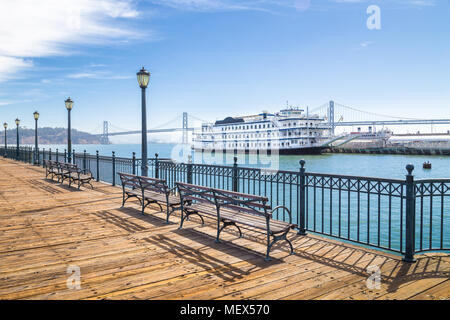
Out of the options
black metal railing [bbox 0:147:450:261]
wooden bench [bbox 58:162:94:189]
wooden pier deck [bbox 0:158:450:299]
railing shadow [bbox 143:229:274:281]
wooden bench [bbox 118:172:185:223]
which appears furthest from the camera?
wooden bench [bbox 58:162:94:189]

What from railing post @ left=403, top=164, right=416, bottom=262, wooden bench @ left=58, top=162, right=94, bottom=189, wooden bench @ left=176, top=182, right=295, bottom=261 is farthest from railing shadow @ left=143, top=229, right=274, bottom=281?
wooden bench @ left=58, top=162, right=94, bottom=189

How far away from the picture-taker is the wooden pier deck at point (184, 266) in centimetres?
382

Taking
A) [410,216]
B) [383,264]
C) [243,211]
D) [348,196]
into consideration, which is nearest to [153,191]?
[243,211]

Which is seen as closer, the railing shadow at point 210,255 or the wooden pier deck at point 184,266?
the wooden pier deck at point 184,266

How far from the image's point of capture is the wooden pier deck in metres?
3.82

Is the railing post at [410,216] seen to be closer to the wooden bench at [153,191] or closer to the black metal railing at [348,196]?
the black metal railing at [348,196]

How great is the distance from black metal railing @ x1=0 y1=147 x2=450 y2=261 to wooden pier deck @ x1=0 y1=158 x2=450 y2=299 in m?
0.59

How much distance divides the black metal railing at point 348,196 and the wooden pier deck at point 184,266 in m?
0.59

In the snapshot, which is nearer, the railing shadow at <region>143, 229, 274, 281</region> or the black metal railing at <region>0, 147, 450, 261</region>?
the railing shadow at <region>143, 229, 274, 281</region>

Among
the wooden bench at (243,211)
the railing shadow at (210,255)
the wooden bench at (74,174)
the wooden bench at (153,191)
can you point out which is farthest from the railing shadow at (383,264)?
the wooden bench at (74,174)

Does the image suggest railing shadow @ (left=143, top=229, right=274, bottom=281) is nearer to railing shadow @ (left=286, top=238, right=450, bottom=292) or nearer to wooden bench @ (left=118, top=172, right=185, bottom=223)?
railing shadow @ (left=286, top=238, right=450, bottom=292)

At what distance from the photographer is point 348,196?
5.33 metres
